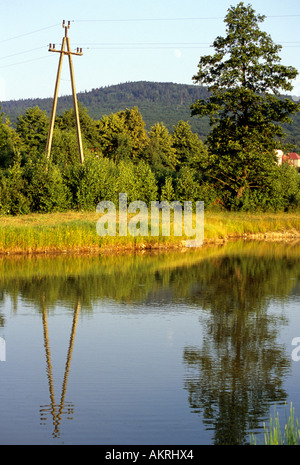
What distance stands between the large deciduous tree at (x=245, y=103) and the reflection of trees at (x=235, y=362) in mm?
26316

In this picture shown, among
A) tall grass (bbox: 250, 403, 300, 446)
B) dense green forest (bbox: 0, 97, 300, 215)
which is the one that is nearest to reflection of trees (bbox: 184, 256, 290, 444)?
tall grass (bbox: 250, 403, 300, 446)

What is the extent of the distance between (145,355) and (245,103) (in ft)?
120

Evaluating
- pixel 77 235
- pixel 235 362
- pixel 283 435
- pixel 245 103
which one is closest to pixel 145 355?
pixel 235 362

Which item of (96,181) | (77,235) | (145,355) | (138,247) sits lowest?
(145,355)

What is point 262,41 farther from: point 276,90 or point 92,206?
point 92,206

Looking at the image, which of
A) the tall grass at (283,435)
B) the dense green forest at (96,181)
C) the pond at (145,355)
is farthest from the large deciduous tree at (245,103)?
the tall grass at (283,435)

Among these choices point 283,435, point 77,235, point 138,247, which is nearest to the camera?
point 283,435

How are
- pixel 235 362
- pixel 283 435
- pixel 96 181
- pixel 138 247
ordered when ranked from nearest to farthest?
pixel 283 435 < pixel 235 362 < pixel 138 247 < pixel 96 181

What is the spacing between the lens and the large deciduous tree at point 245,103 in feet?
153

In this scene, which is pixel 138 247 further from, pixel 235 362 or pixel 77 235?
pixel 235 362

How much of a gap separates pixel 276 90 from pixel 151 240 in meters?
20.4

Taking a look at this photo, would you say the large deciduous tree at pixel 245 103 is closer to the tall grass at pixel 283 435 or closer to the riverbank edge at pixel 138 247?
the riverbank edge at pixel 138 247

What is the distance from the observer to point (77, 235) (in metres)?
30.5
